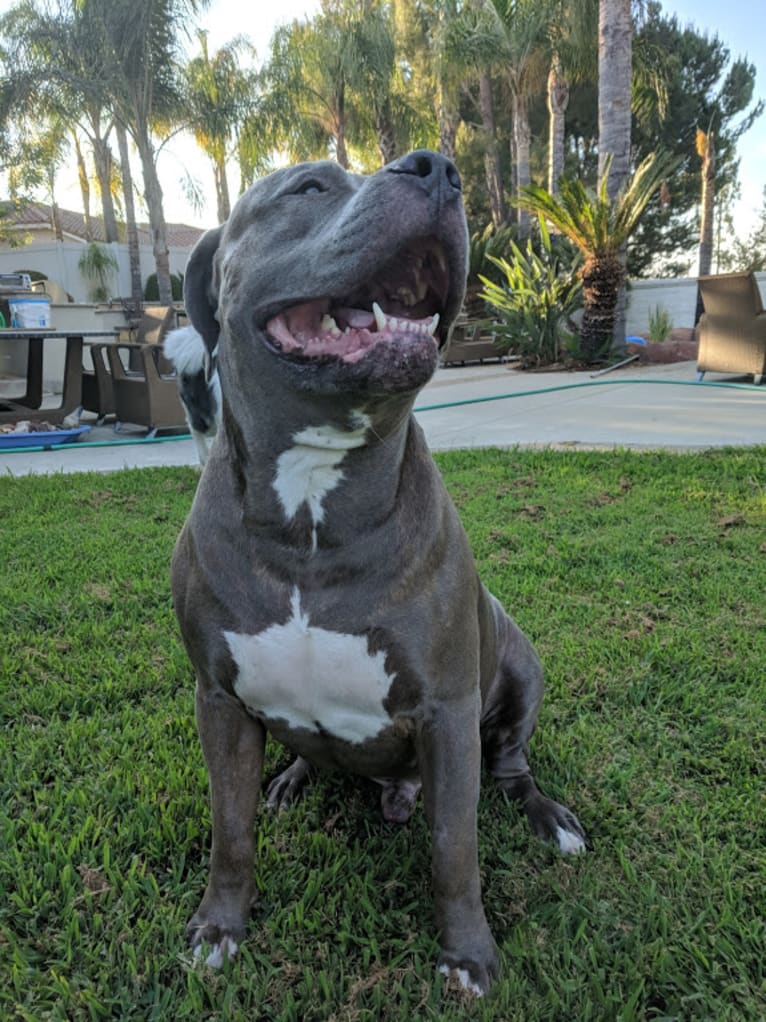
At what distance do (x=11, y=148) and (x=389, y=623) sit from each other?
76.9 feet

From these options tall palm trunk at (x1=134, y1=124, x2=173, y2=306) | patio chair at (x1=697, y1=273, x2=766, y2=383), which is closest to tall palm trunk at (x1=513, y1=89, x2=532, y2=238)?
tall palm trunk at (x1=134, y1=124, x2=173, y2=306)

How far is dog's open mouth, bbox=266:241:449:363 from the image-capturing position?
141 centimetres

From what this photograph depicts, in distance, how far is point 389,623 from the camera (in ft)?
4.96

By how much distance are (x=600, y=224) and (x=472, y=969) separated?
11.1 m

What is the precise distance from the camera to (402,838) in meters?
1.98

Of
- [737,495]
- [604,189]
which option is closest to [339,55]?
[604,189]

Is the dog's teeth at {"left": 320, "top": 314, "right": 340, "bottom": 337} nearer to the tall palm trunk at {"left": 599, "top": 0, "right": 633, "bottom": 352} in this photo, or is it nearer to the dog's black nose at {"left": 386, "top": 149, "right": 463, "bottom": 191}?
the dog's black nose at {"left": 386, "top": 149, "right": 463, "bottom": 191}

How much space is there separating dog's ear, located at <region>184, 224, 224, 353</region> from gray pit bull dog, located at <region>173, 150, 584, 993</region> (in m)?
0.11

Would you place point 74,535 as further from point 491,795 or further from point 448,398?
point 448,398

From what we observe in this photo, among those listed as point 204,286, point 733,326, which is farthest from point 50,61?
point 204,286

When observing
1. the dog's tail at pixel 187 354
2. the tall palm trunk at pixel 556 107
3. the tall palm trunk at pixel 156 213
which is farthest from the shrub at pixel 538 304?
the dog's tail at pixel 187 354

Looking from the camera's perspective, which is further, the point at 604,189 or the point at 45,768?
the point at 604,189

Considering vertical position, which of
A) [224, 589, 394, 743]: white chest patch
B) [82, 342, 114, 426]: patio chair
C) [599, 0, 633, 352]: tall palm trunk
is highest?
[599, 0, 633, 352]: tall palm trunk

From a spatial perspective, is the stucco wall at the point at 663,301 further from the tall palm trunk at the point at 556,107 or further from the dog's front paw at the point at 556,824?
the dog's front paw at the point at 556,824
